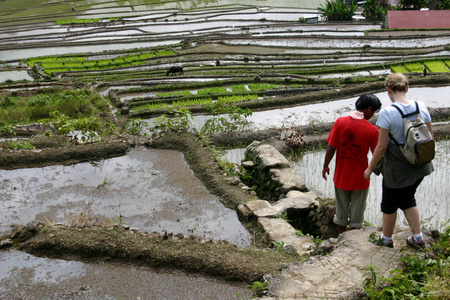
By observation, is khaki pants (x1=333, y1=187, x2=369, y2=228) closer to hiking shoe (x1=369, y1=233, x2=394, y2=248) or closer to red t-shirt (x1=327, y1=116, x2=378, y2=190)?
red t-shirt (x1=327, y1=116, x2=378, y2=190)

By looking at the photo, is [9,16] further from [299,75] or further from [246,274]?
[246,274]

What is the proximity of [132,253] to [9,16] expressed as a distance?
32.6 meters

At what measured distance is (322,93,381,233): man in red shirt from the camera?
463cm

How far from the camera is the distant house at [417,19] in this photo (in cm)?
2375

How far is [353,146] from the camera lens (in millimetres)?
4688

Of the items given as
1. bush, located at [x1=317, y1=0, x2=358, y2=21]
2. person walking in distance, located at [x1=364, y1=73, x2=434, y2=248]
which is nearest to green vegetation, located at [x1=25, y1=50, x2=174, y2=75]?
bush, located at [x1=317, y1=0, x2=358, y2=21]

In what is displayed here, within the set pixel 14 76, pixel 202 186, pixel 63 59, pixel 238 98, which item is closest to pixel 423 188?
pixel 202 186

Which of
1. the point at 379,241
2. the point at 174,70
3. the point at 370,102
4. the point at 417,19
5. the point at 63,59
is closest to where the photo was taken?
the point at 379,241

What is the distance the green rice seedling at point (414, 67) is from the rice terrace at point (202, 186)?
0.32 ft

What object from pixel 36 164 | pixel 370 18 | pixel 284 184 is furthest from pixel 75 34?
pixel 284 184

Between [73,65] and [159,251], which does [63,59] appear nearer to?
[73,65]

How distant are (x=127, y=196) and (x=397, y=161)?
4226mm

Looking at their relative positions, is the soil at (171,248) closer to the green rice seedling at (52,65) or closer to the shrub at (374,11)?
the green rice seedling at (52,65)

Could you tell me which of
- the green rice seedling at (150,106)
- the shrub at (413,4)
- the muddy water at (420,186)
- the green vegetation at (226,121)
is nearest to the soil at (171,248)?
the muddy water at (420,186)
